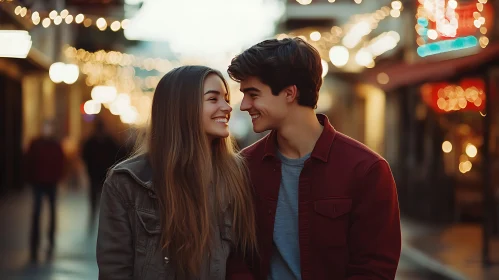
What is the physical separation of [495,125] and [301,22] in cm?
2364

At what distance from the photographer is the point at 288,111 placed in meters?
4.12

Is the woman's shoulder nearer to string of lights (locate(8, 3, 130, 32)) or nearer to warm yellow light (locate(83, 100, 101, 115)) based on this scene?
string of lights (locate(8, 3, 130, 32))

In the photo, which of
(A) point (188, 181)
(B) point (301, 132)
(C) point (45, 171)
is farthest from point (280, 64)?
(C) point (45, 171)

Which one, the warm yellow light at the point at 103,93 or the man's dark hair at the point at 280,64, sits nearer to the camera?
the man's dark hair at the point at 280,64

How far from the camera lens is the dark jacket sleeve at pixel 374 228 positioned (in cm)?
394

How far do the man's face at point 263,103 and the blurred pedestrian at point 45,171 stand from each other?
9.77 meters

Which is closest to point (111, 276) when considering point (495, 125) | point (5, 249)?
point (5, 249)

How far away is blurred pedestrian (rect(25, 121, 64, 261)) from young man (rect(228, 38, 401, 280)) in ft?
31.9

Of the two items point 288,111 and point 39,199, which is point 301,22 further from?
point 288,111

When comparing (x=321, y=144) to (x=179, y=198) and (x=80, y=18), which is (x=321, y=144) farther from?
(x=80, y=18)

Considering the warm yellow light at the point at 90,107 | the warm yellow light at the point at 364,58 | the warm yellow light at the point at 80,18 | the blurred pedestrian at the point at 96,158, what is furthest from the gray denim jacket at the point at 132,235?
the warm yellow light at the point at 90,107

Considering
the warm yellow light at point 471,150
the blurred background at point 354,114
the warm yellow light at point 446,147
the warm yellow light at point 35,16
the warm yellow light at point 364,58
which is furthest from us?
the warm yellow light at point 364,58

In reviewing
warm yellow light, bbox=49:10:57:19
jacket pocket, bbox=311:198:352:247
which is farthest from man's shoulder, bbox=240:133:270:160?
warm yellow light, bbox=49:10:57:19

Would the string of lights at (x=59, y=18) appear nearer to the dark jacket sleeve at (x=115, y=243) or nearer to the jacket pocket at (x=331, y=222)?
the dark jacket sleeve at (x=115, y=243)
